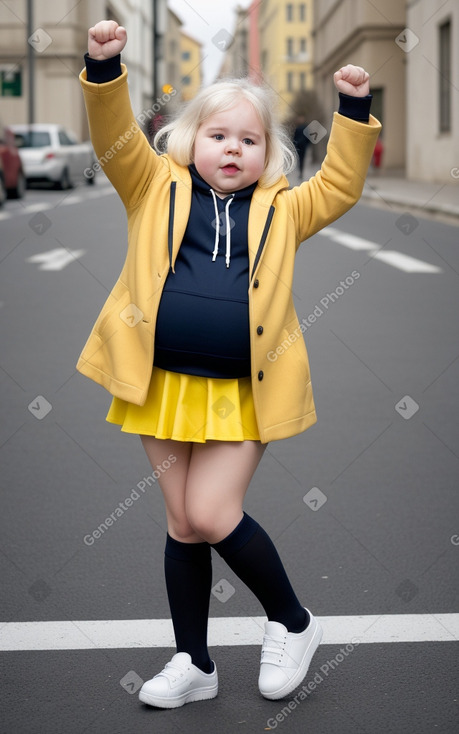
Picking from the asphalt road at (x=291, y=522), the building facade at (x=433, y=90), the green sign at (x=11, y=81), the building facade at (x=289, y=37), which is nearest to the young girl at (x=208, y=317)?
the asphalt road at (x=291, y=522)

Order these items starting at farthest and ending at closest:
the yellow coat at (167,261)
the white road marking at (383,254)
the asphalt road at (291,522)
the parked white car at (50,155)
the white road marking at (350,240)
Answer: the parked white car at (50,155)
the white road marking at (350,240)
the white road marking at (383,254)
the asphalt road at (291,522)
the yellow coat at (167,261)

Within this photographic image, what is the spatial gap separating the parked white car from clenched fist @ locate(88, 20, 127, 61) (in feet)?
81.5

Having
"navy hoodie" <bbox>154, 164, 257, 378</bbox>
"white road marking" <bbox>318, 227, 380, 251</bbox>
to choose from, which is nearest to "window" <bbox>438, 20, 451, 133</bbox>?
"white road marking" <bbox>318, 227, 380, 251</bbox>

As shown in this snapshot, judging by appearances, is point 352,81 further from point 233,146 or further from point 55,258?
point 55,258

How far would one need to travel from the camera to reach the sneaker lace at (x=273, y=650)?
10.2 ft

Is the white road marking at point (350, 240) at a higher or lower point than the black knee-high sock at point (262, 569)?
lower

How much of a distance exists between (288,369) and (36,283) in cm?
889

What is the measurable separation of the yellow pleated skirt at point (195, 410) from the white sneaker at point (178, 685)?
609mm

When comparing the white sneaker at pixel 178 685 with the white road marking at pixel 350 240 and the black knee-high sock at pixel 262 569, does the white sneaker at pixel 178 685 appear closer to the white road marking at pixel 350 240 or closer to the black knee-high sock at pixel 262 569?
the black knee-high sock at pixel 262 569

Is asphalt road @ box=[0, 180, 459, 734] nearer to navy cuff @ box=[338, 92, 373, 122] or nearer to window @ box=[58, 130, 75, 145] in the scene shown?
navy cuff @ box=[338, 92, 373, 122]

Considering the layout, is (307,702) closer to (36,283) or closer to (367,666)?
(367,666)

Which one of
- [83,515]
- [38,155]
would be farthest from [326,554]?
[38,155]

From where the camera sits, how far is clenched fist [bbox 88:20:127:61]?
283 centimetres

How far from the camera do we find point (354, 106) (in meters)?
3.05
